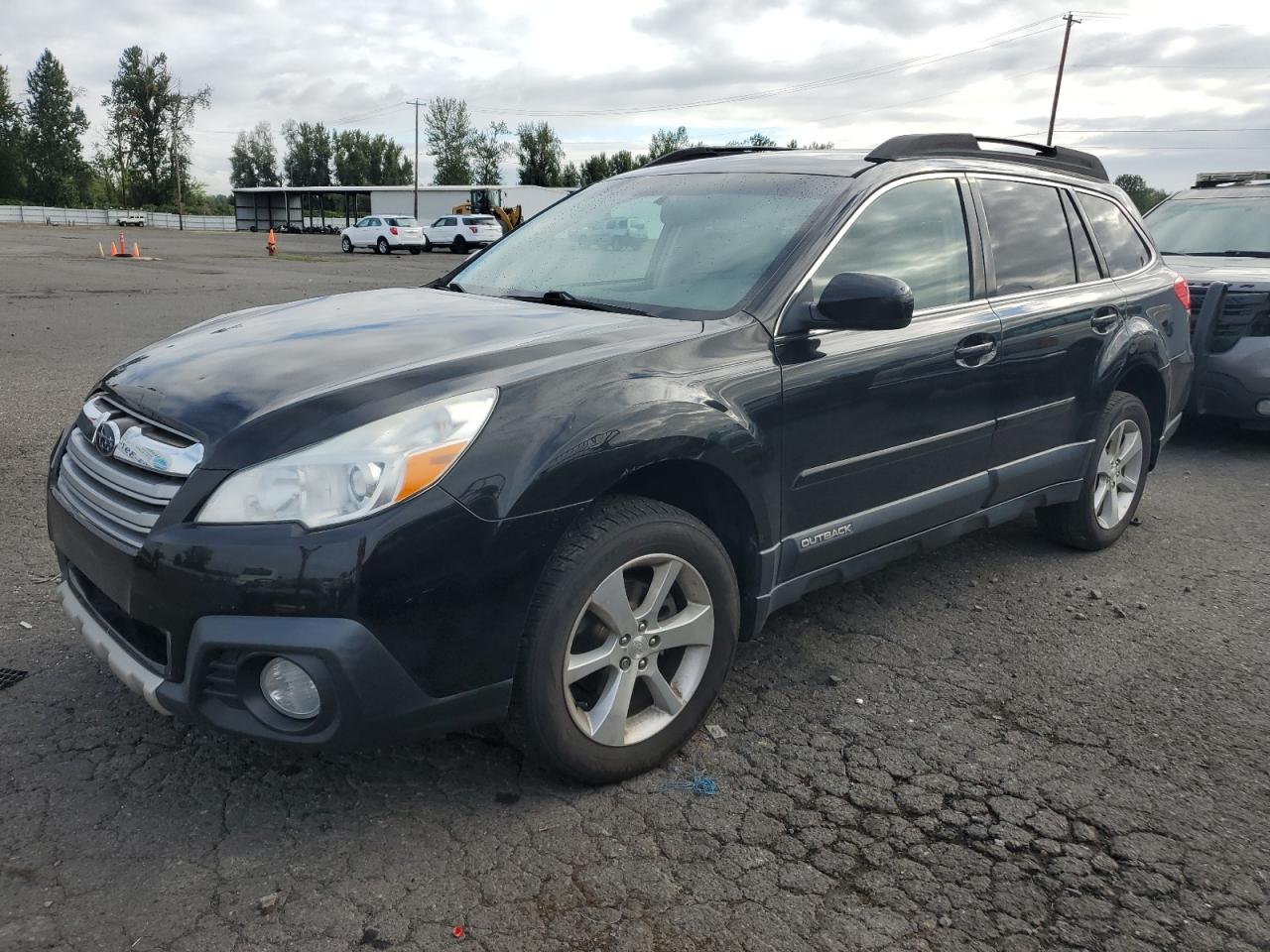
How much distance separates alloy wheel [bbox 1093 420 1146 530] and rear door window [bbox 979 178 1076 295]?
85 centimetres

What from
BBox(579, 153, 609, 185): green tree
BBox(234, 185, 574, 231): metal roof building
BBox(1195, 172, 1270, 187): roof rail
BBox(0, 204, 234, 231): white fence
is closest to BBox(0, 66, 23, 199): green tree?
BBox(0, 204, 234, 231): white fence

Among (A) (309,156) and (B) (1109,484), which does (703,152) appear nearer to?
(B) (1109,484)

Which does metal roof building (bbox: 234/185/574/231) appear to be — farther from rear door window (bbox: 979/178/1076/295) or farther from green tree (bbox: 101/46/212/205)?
rear door window (bbox: 979/178/1076/295)

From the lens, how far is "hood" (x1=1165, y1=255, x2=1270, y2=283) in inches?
286

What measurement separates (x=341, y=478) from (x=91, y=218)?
87548mm

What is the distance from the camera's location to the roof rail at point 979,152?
12.7 feet

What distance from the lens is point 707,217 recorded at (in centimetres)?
371

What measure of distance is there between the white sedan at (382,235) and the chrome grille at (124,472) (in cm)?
4030

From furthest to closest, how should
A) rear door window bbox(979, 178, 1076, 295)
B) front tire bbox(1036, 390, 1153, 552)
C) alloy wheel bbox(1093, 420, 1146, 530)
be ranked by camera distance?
alloy wheel bbox(1093, 420, 1146, 530) < front tire bbox(1036, 390, 1153, 552) < rear door window bbox(979, 178, 1076, 295)

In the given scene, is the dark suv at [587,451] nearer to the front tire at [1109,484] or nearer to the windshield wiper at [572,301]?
the windshield wiper at [572,301]

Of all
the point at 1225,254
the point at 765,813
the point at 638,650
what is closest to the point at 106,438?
the point at 638,650

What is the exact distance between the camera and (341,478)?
2385 mm

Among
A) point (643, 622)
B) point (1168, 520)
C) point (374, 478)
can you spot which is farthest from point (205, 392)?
point (1168, 520)

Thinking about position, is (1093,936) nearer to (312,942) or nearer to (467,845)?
(467,845)
